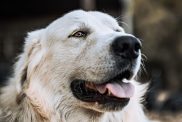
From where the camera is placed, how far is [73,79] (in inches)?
224

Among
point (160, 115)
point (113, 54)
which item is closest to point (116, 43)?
point (113, 54)

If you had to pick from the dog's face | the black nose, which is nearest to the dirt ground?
the dog's face

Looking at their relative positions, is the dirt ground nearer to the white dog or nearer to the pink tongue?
the white dog

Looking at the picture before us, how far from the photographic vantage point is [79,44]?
5734mm

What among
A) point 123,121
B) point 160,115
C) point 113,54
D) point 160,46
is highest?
point 113,54

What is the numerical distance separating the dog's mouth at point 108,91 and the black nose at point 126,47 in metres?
0.17

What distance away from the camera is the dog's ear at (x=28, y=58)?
5781mm

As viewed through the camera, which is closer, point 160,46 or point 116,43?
point 116,43

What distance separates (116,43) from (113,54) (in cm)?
11

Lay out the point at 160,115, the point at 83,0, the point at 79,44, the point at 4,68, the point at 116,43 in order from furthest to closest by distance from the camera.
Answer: the point at 83,0
the point at 4,68
the point at 160,115
the point at 79,44
the point at 116,43

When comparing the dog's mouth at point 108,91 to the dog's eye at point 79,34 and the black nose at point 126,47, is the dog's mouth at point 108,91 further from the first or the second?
the dog's eye at point 79,34

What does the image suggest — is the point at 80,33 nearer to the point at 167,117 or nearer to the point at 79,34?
the point at 79,34

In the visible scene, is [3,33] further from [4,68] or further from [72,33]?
→ [72,33]

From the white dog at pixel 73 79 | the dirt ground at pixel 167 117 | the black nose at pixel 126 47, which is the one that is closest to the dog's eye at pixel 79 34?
the white dog at pixel 73 79
